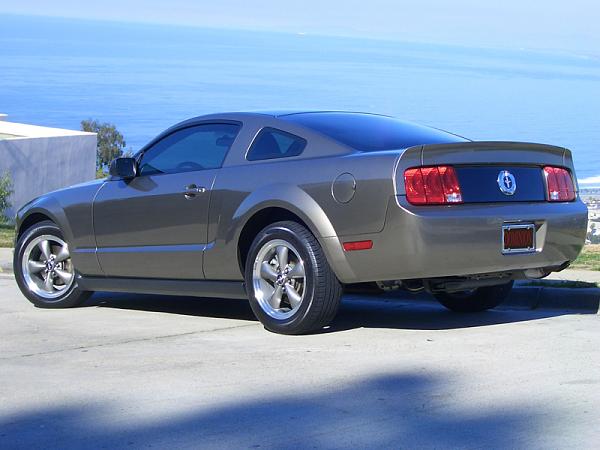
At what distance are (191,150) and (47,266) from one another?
175 centimetres

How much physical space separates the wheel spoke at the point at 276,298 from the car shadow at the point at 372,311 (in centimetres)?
37

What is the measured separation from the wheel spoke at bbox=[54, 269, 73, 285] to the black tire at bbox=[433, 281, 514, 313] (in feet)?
9.45

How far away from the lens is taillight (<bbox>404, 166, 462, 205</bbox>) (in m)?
6.64

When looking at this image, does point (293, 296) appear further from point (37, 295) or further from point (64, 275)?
point (37, 295)

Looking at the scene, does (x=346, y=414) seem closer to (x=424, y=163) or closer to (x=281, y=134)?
(x=424, y=163)

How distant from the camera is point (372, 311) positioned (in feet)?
28.3

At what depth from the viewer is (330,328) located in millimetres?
7551

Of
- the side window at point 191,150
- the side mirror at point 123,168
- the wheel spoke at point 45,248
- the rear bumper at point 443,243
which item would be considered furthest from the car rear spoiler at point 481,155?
the wheel spoke at point 45,248

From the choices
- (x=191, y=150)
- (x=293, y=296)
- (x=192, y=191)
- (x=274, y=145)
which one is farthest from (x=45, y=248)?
(x=293, y=296)

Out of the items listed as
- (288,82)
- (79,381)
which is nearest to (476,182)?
(79,381)

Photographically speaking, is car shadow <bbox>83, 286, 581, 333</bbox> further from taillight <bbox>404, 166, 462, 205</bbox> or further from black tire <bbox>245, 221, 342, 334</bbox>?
taillight <bbox>404, 166, 462, 205</bbox>

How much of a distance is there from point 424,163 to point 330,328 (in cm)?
147

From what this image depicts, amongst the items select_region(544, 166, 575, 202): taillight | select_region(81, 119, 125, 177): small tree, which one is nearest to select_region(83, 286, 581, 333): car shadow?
select_region(544, 166, 575, 202): taillight

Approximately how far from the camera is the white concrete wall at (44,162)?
121 ft
